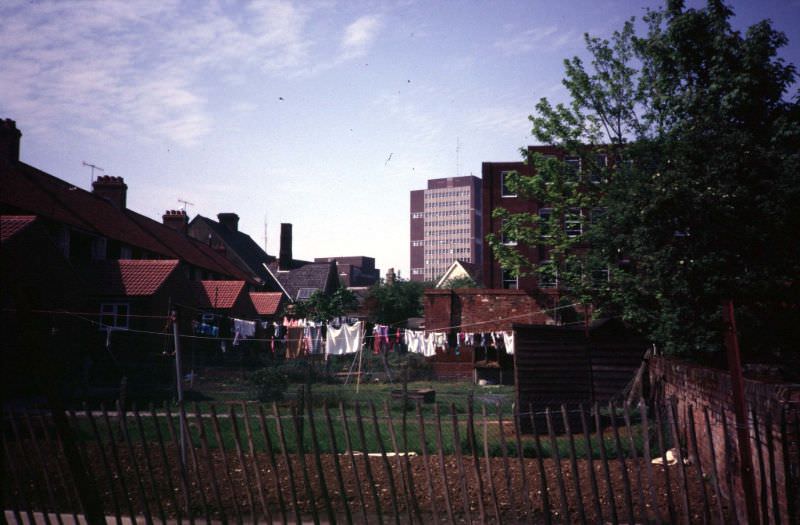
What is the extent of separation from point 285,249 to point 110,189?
2780cm

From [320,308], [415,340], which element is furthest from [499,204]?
[415,340]

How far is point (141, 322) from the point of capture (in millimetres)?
25969

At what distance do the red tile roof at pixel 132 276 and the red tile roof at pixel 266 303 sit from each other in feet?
48.3

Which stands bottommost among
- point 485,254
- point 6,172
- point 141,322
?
point 141,322

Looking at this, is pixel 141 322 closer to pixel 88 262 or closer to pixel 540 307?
pixel 88 262

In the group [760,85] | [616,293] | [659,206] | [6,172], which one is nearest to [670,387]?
[659,206]

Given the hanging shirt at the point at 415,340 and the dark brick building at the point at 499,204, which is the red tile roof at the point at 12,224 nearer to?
the hanging shirt at the point at 415,340

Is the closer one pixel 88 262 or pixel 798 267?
pixel 798 267

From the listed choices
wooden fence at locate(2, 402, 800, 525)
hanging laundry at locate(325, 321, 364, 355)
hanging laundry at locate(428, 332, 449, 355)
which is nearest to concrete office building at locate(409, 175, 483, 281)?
hanging laundry at locate(428, 332, 449, 355)

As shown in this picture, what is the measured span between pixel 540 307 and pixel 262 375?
55.1 ft

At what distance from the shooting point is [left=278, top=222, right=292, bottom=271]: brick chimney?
6231 centimetres

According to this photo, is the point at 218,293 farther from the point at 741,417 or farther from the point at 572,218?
the point at 741,417

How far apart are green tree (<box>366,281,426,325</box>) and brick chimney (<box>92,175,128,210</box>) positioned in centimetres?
2206

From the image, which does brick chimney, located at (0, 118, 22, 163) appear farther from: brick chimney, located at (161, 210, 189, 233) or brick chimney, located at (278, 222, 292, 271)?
brick chimney, located at (278, 222, 292, 271)
